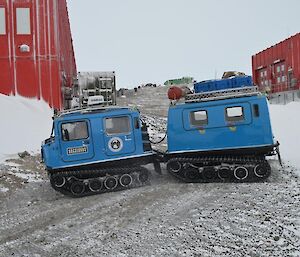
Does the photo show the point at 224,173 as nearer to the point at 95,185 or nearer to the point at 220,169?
the point at 220,169

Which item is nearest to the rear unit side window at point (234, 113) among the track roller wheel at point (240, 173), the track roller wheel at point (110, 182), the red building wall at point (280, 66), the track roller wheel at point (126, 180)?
the track roller wheel at point (240, 173)

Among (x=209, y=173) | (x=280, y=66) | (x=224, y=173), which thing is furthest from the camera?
(x=280, y=66)

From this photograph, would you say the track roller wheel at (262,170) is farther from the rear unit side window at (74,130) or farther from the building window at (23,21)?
the building window at (23,21)

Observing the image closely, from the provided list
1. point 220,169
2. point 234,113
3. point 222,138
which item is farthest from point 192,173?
point 234,113

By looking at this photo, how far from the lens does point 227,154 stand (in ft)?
37.7

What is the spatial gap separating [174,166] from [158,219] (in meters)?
3.66

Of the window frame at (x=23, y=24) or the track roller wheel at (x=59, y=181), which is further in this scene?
the window frame at (x=23, y=24)

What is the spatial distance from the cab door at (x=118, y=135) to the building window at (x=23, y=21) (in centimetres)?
1626

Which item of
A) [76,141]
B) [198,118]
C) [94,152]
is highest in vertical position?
[198,118]

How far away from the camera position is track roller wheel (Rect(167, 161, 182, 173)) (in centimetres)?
1159

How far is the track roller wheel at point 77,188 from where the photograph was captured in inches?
431

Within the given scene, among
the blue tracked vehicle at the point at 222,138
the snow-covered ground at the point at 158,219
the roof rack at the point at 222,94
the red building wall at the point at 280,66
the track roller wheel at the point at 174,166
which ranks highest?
the red building wall at the point at 280,66

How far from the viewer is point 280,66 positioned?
39.2 meters

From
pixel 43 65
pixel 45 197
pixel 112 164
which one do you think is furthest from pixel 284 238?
pixel 43 65
